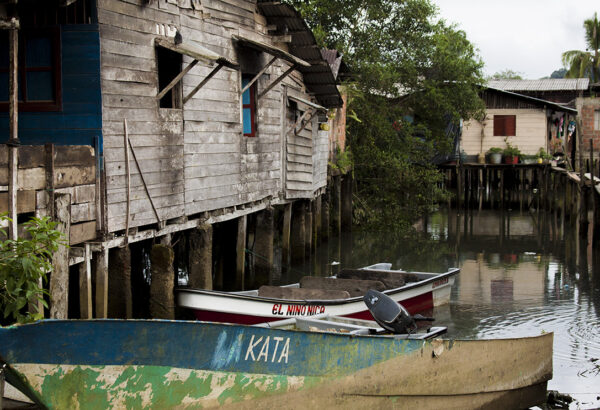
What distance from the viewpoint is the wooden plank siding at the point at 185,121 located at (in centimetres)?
952

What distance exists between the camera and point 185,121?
11.3m

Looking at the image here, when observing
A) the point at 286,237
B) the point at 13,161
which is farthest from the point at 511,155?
the point at 13,161

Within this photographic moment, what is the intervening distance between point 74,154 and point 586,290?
41.2 feet

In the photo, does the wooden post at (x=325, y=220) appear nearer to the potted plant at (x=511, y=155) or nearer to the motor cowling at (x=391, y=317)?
the motor cowling at (x=391, y=317)

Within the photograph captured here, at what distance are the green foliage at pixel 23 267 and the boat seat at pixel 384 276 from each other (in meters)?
7.23

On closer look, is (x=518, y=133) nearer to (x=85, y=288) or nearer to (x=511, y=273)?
(x=511, y=273)

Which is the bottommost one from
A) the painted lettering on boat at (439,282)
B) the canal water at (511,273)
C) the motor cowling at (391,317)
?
the canal water at (511,273)

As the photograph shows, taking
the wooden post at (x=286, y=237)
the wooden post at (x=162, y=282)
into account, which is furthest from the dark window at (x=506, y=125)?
the wooden post at (x=162, y=282)

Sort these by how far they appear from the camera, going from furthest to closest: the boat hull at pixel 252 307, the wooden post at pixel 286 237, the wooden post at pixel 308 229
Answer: the wooden post at pixel 308 229 < the wooden post at pixel 286 237 < the boat hull at pixel 252 307

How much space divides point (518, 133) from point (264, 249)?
931 inches

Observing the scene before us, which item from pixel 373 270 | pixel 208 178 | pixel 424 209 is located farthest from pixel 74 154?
pixel 424 209

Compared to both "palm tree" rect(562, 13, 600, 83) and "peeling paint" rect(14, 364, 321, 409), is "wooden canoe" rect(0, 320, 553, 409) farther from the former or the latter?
"palm tree" rect(562, 13, 600, 83)

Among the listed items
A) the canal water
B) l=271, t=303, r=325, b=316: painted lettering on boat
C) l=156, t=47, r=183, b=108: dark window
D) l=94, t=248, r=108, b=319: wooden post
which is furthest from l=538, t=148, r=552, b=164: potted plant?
l=94, t=248, r=108, b=319: wooden post

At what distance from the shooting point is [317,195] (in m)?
20.5
